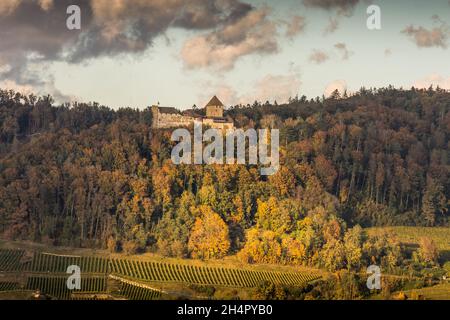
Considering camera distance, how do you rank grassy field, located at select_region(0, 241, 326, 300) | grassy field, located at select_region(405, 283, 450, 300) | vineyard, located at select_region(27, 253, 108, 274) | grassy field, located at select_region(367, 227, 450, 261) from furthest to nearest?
1. grassy field, located at select_region(367, 227, 450, 261)
2. vineyard, located at select_region(27, 253, 108, 274)
3. grassy field, located at select_region(0, 241, 326, 300)
4. grassy field, located at select_region(405, 283, 450, 300)

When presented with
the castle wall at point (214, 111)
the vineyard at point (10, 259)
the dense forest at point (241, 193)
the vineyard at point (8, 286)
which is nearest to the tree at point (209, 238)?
the dense forest at point (241, 193)

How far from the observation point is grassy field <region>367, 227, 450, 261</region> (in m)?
41.5

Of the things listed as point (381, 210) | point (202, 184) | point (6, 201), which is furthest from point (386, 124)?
point (6, 201)

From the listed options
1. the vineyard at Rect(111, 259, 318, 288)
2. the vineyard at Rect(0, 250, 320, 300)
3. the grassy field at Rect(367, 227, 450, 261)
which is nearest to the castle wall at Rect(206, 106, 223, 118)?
the grassy field at Rect(367, 227, 450, 261)

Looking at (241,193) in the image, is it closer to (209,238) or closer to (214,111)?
(209,238)

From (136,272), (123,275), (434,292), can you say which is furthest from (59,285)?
(434,292)

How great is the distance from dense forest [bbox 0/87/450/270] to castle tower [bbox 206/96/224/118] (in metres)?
1.56

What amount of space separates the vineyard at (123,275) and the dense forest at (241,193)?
1.56 meters

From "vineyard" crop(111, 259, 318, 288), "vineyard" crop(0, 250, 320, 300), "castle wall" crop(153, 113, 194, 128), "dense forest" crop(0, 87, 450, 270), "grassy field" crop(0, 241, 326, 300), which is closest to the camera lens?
"grassy field" crop(0, 241, 326, 300)

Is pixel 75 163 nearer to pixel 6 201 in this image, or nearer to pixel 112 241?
pixel 6 201

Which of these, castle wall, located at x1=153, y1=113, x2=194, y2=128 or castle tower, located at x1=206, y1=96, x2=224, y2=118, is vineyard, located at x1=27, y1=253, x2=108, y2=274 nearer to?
castle wall, located at x1=153, y1=113, x2=194, y2=128

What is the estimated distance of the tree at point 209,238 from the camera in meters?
39.5

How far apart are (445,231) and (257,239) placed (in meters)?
11.0

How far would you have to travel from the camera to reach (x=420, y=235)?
43781 millimetres
